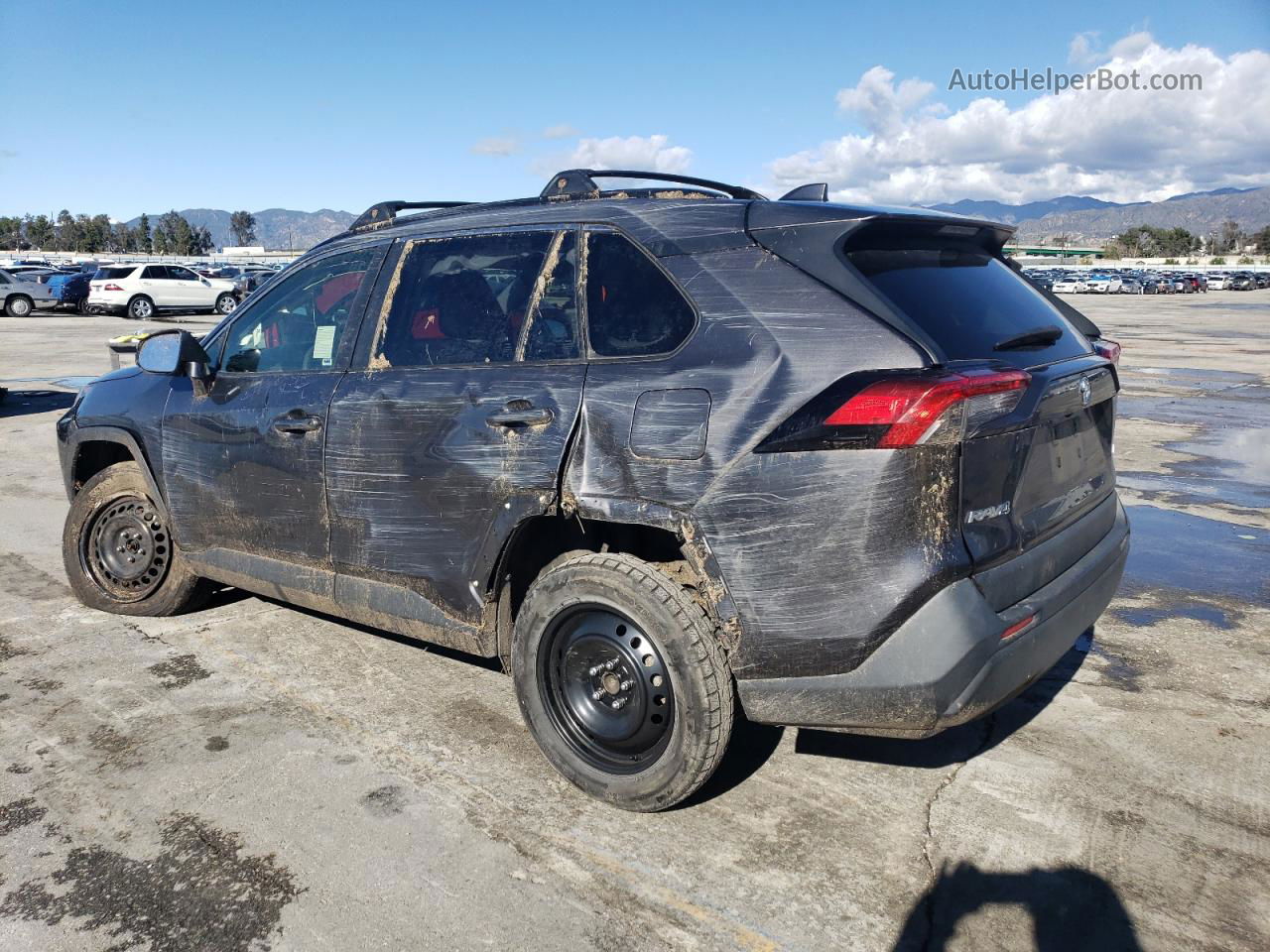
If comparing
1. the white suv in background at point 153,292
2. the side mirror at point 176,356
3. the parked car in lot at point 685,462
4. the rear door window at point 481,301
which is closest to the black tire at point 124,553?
the side mirror at point 176,356

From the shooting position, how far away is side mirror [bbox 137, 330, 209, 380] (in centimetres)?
435

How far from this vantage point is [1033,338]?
3.16 metres

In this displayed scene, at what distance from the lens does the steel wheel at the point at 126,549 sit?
485cm

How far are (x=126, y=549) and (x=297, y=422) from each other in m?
1.68

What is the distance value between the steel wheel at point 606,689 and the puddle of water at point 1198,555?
3.49 metres

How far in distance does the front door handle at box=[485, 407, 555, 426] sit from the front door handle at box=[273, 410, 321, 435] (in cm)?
89

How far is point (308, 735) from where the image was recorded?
3.70m

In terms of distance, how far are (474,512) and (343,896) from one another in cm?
123

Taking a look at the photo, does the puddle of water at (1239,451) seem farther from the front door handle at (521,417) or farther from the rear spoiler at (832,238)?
the front door handle at (521,417)

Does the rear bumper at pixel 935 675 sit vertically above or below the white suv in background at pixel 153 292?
below

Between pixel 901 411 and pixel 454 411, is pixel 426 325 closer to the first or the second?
pixel 454 411

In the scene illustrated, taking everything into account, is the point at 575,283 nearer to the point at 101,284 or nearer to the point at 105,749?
the point at 105,749

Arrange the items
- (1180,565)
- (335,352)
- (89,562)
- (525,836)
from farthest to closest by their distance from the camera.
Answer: (1180,565) < (89,562) < (335,352) < (525,836)

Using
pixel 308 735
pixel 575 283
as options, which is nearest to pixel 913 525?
pixel 575 283
